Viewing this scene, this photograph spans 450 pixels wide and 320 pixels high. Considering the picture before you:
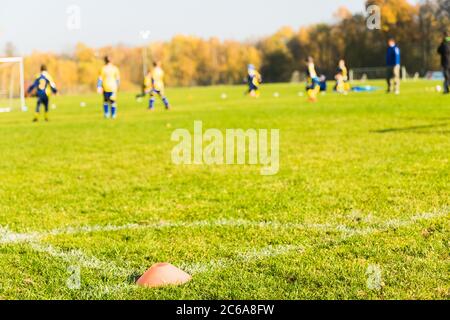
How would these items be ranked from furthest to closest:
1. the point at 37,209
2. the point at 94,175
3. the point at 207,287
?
the point at 94,175
the point at 37,209
the point at 207,287

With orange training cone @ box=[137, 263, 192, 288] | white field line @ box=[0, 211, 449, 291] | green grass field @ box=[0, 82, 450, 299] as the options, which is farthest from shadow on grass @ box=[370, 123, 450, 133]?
orange training cone @ box=[137, 263, 192, 288]

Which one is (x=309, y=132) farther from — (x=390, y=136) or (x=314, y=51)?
(x=314, y=51)

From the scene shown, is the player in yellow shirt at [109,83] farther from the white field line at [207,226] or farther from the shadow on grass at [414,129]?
the white field line at [207,226]

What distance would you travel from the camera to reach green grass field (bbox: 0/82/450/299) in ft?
14.0

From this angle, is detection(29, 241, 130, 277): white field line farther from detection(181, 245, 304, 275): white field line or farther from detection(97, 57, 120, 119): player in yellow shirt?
detection(97, 57, 120, 119): player in yellow shirt

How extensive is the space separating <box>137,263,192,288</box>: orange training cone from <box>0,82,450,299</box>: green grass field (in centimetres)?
8

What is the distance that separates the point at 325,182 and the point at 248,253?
326 cm

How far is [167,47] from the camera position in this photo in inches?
4498

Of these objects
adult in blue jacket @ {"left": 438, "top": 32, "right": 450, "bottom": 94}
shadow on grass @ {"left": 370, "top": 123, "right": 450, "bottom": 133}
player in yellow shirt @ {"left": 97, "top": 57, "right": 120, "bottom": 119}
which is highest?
adult in blue jacket @ {"left": 438, "top": 32, "right": 450, "bottom": 94}

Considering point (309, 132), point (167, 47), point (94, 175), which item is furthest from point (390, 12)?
point (94, 175)

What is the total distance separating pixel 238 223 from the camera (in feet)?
19.8

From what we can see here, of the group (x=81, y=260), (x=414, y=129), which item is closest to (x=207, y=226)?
(x=81, y=260)

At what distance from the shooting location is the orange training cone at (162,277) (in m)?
4.24

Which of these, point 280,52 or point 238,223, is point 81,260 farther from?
point 280,52
